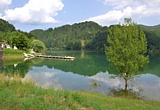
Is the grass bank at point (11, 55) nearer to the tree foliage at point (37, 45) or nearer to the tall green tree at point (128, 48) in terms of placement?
the tree foliage at point (37, 45)

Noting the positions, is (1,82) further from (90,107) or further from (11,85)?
(90,107)

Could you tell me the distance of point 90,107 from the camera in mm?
10250

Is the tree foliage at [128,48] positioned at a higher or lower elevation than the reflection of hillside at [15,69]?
higher

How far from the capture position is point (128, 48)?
25922 millimetres

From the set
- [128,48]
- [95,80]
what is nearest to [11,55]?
[95,80]

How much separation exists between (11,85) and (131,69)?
50.7 ft

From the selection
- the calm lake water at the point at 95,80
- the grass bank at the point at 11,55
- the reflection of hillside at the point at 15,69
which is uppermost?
the grass bank at the point at 11,55

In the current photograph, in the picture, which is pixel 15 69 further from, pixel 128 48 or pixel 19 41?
pixel 19 41

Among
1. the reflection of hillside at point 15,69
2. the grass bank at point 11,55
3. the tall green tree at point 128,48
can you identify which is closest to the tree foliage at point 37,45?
the grass bank at point 11,55

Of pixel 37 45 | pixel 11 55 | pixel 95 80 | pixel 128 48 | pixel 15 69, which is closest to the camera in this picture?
pixel 128 48

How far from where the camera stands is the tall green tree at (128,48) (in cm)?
2564

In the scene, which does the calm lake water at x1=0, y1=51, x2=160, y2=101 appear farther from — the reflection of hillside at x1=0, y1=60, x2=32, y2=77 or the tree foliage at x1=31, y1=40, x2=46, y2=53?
the tree foliage at x1=31, y1=40, x2=46, y2=53

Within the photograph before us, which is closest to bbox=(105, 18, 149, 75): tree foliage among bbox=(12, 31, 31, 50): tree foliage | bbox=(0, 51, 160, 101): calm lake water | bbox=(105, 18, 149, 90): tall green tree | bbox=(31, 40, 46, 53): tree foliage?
bbox=(105, 18, 149, 90): tall green tree

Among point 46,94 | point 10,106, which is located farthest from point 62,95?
point 10,106
